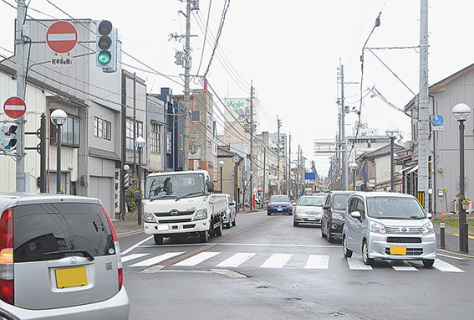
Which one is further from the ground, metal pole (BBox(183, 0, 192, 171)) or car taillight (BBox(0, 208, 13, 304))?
metal pole (BBox(183, 0, 192, 171))

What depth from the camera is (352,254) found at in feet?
52.9

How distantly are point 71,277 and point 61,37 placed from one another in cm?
962

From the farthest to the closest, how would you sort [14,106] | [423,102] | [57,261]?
[423,102] < [14,106] < [57,261]

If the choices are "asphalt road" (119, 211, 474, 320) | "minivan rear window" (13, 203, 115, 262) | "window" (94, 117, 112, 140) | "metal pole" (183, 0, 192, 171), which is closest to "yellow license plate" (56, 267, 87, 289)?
"minivan rear window" (13, 203, 115, 262)

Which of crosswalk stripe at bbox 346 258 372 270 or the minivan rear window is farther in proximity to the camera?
crosswalk stripe at bbox 346 258 372 270

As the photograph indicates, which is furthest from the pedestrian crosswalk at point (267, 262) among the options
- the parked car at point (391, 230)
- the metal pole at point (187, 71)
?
the metal pole at point (187, 71)

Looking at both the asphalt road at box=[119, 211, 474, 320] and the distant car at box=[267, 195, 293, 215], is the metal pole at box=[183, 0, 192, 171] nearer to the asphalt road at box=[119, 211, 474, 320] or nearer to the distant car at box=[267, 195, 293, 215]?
the distant car at box=[267, 195, 293, 215]

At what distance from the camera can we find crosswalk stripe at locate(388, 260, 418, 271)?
13156 mm

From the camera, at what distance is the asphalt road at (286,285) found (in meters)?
8.07

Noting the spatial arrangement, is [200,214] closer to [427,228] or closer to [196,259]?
[196,259]

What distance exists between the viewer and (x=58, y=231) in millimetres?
5539

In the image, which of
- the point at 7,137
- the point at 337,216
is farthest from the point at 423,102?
the point at 7,137

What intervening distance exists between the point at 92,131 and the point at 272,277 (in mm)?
23426

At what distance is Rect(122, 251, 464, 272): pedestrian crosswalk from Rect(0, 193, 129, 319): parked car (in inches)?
290
